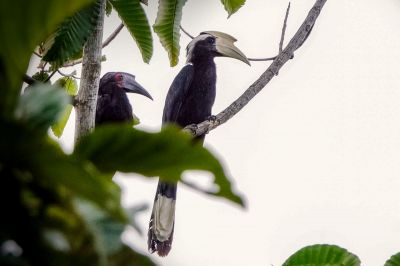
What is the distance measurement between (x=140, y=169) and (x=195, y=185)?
58 millimetres

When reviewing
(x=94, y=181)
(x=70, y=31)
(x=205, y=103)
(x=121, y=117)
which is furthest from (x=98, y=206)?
(x=205, y=103)

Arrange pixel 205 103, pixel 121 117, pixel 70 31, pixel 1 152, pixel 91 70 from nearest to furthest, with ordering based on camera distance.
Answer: pixel 1 152 → pixel 70 31 → pixel 91 70 → pixel 121 117 → pixel 205 103

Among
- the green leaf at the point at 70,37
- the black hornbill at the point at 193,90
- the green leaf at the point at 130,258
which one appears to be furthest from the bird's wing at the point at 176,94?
the green leaf at the point at 130,258

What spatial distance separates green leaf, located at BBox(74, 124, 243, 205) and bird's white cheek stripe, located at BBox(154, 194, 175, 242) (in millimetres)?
3469

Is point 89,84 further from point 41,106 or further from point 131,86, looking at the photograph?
point 131,86

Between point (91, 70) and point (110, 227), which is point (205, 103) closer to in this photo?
point (91, 70)

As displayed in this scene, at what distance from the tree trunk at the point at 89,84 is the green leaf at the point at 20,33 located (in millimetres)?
1561

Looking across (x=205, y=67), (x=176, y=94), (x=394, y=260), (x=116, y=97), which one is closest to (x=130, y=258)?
(x=394, y=260)

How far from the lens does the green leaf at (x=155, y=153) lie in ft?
1.95

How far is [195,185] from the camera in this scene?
2.07 ft

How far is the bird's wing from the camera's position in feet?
15.2

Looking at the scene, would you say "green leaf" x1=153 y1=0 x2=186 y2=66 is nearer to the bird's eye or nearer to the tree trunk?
the tree trunk

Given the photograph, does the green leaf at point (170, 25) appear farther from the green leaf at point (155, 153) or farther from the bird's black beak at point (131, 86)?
the green leaf at point (155, 153)

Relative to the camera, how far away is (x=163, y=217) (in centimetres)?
426
